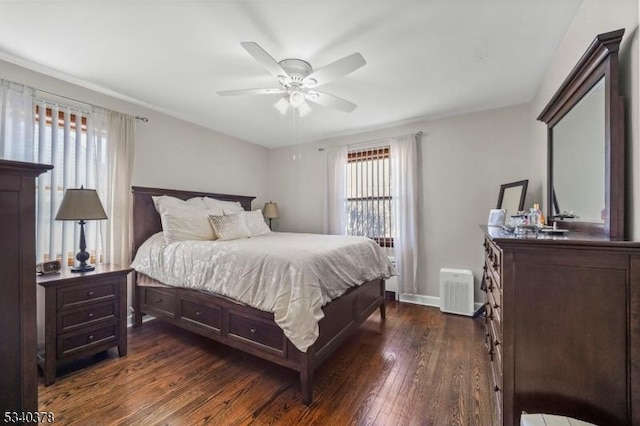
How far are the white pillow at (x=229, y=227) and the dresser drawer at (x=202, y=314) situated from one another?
2.44ft

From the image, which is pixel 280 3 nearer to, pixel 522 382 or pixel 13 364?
pixel 13 364

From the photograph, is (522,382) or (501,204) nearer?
(522,382)

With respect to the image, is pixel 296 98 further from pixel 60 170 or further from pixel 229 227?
pixel 60 170

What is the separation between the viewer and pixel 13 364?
3.20 feet

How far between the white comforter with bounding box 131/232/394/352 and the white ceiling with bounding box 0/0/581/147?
5.15ft

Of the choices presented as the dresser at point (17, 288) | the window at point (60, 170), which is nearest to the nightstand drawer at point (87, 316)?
the window at point (60, 170)

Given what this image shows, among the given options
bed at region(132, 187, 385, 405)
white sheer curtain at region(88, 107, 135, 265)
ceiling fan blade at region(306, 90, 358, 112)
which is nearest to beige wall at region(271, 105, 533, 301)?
bed at region(132, 187, 385, 405)

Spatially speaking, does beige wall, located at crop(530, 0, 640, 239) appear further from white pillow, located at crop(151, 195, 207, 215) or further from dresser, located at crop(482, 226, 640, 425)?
white pillow, located at crop(151, 195, 207, 215)

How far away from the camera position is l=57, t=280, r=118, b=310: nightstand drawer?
199cm

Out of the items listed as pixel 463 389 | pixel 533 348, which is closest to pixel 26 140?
pixel 533 348

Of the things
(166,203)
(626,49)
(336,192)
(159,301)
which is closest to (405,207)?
(336,192)

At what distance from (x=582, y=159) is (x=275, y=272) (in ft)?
6.79

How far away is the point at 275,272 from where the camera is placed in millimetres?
1900

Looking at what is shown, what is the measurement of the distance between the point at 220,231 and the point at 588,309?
2.89 meters
